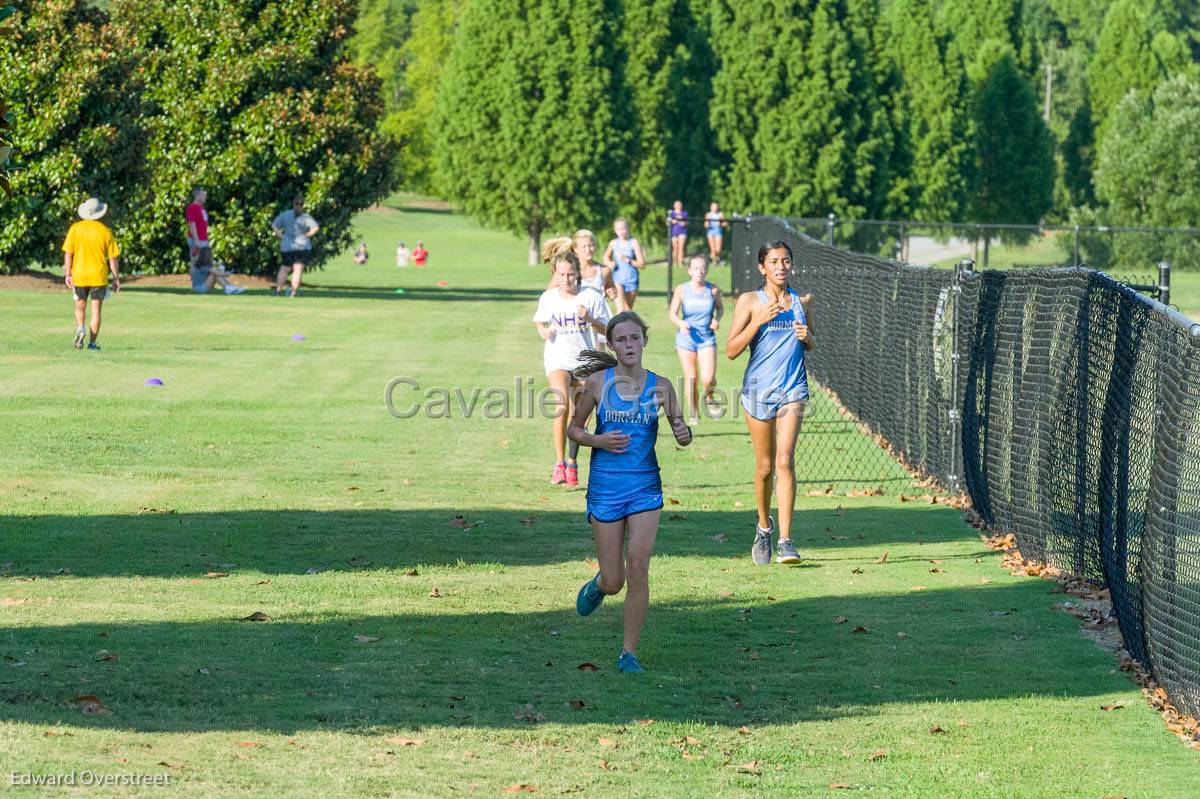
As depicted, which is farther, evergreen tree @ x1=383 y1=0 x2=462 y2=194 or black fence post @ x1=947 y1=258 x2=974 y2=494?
evergreen tree @ x1=383 y1=0 x2=462 y2=194

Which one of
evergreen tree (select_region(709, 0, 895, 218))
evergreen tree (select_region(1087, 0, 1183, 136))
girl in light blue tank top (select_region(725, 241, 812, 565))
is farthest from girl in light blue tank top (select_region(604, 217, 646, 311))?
evergreen tree (select_region(1087, 0, 1183, 136))

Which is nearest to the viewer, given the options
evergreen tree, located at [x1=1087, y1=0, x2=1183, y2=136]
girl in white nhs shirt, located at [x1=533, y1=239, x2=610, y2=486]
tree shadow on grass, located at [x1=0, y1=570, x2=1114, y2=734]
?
tree shadow on grass, located at [x1=0, y1=570, x2=1114, y2=734]

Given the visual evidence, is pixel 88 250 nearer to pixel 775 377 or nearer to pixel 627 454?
pixel 775 377

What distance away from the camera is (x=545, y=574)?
35.3ft

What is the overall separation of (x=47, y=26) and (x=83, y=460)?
2329cm

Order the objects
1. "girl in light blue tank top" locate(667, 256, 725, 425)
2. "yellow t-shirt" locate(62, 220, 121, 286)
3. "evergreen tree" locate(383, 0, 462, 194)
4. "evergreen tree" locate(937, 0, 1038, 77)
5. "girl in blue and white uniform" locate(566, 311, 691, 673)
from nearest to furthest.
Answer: "girl in blue and white uniform" locate(566, 311, 691, 673) < "girl in light blue tank top" locate(667, 256, 725, 425) < "yellow t-shirt" locate(62, 220, 121, 286) < "evergreen tree" locate(937, 0, 1038, 77) < "evergreen tree" locate(383, 0, 462, 194)

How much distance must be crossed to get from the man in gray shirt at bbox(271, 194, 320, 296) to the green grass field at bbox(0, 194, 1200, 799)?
63.9ft

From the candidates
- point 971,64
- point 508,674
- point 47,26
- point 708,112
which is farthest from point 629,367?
point 971,64

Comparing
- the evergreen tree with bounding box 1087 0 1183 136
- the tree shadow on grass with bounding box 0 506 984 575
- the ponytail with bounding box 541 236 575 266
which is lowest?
the tree shadow on grass with bounding box 0 506 984 575

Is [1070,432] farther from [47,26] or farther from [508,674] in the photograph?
[47,26]

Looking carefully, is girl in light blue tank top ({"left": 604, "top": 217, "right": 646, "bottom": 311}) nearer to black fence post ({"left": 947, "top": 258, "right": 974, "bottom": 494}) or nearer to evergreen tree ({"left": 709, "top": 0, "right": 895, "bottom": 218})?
black fence post ({"left": 947, "top": 258, "right": 974, "bottom": 494})

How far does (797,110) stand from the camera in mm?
56406

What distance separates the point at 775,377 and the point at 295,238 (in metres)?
27.4

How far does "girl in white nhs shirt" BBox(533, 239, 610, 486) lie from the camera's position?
1369 centimetres
